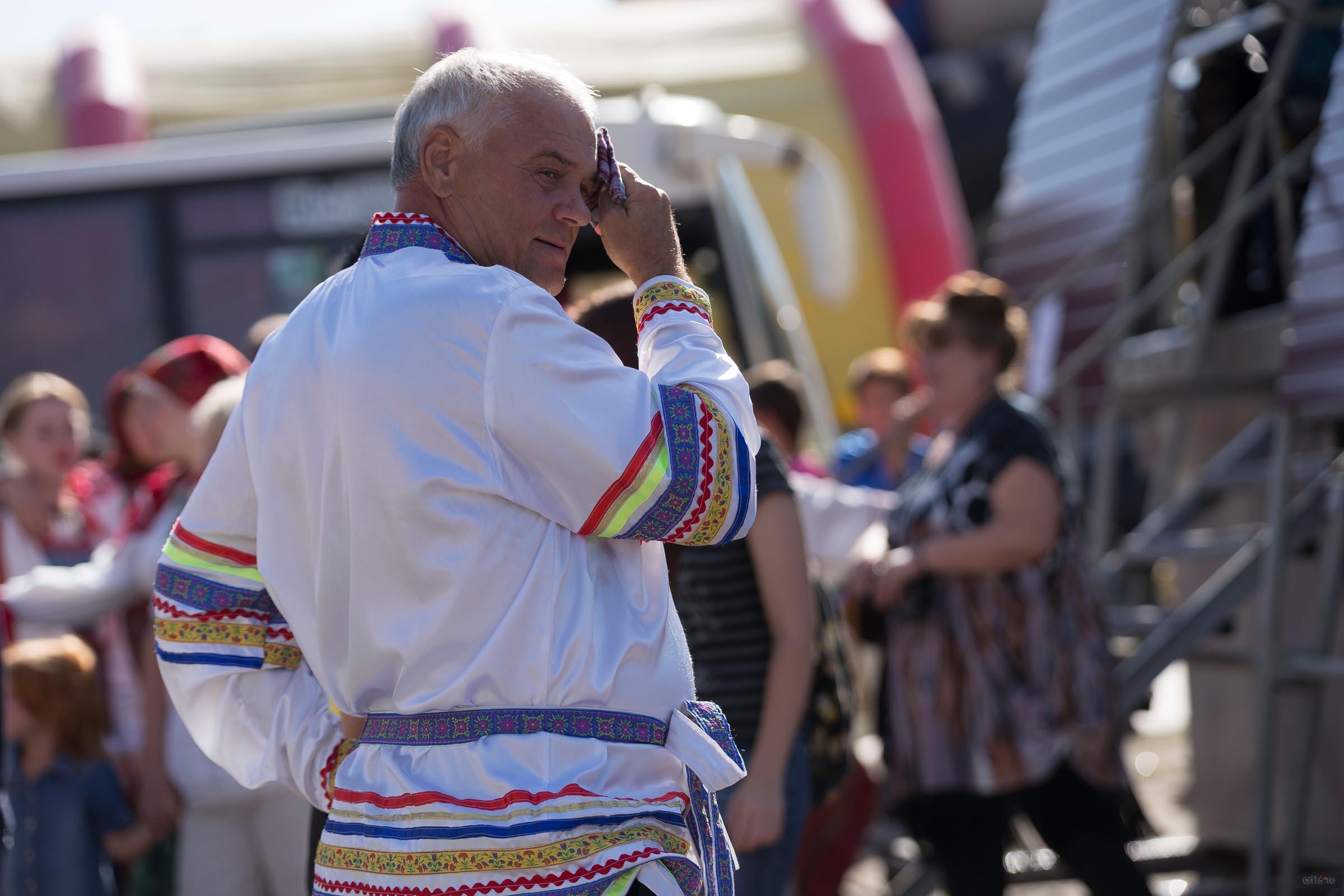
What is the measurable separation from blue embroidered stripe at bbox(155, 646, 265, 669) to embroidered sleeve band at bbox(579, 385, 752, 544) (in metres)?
0.56

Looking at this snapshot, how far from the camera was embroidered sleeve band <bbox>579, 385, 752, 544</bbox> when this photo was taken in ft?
5.33

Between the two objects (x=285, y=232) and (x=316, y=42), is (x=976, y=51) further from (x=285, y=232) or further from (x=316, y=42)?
(x=285, y=232)

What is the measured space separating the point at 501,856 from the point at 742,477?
491 millimetres

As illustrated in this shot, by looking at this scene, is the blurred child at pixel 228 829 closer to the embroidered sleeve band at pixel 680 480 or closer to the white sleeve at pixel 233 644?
the white sleeve at pixel 233 644

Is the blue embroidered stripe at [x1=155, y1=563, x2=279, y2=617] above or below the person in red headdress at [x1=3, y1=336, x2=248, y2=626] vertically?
above

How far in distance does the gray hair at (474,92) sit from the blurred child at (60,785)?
2609 mm

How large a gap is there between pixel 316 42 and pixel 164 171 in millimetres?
2928

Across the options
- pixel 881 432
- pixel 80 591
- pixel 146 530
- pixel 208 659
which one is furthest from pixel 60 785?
pixel 881 432

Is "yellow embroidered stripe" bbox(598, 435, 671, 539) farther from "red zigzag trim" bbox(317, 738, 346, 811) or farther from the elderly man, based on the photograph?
"red zigzag trim" bbox(317, 738, 346, 811)

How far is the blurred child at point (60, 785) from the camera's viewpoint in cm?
382

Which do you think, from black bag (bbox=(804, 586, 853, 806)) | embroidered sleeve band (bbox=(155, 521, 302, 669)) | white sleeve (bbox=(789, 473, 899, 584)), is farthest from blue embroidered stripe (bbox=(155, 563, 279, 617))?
white sleeve (bbox=(789, 473, 899, 584))

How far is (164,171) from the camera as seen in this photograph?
7520 mm

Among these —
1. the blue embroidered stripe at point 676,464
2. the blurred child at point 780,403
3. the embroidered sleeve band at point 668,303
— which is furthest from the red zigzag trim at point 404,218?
the blurred child at point 780,403

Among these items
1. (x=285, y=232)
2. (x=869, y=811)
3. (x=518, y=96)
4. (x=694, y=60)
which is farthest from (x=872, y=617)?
(x=694, y=60)
